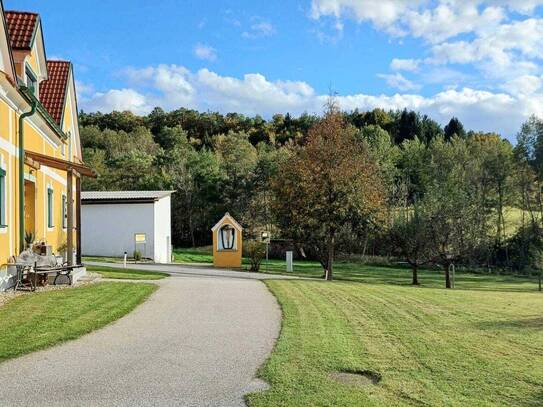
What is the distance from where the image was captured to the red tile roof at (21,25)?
16.2 metres

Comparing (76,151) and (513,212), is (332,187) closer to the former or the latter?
(76,151)

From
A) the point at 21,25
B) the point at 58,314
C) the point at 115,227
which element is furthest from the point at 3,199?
the point at 115,227

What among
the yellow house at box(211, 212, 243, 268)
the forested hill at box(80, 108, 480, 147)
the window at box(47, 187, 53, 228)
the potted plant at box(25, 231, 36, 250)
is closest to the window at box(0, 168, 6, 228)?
the potted plant at box(25, 231, 36, 250)

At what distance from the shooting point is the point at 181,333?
29.2 ft

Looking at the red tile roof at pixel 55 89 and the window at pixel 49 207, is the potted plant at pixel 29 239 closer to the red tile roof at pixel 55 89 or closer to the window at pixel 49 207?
the window at pixel 49 207

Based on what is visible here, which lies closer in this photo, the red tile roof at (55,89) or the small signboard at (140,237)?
the red tile roof at (55,89)

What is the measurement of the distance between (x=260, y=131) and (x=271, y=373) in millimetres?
84754

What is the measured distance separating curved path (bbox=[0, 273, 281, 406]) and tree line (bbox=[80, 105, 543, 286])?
59.4 feet

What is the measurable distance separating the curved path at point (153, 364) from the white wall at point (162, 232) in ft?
82.1

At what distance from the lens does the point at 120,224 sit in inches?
1384

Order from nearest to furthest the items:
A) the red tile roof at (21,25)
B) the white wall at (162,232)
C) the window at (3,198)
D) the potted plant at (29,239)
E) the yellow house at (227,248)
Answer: the window at (3,198)
the potted plant at (29,239)
the red tile roof at (21,25)
the yellow house at (227,248)
the white wall at (162,232)

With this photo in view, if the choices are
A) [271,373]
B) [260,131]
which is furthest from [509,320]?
[260,131]

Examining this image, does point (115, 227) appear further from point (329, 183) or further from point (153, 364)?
point (153, 364)

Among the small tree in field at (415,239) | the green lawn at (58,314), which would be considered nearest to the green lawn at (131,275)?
the green lawn at (58,314)
